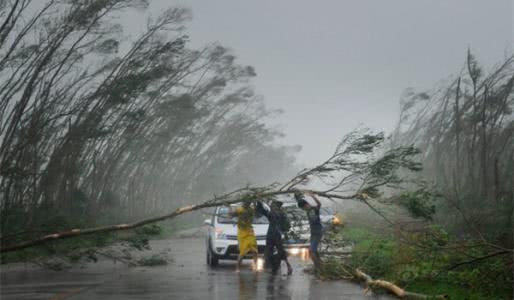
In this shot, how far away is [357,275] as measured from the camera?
18.3 metres

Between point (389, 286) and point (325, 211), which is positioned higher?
point (325, 211)

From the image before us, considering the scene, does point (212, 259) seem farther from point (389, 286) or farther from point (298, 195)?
point (389, 286)

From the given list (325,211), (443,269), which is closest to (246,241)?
(325,211)

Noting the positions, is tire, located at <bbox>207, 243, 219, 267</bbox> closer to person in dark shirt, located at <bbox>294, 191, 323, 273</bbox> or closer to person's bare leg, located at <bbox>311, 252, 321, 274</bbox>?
person in dark shirt, located at <bbox>294, 191, 323, 273</bbox>

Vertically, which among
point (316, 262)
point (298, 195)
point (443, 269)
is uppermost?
point (298, 195)

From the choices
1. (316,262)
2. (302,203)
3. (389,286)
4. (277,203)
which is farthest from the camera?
(316,262)

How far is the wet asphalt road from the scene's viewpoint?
16547mm

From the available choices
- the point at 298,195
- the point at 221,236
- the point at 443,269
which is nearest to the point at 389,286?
the point at 443,269

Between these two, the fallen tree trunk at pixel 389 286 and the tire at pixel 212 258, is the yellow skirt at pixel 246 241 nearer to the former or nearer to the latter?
the tire at pixel 212 258

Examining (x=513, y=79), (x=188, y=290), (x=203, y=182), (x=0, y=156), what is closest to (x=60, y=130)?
(x=0, y=156)

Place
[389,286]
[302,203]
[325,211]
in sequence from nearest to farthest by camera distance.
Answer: [389,286] < [302,203] < [325,211]

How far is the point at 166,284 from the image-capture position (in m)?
19.1

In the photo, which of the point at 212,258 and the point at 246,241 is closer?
the point at 246,241

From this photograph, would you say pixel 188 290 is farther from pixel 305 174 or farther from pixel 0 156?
pixel 0 156
